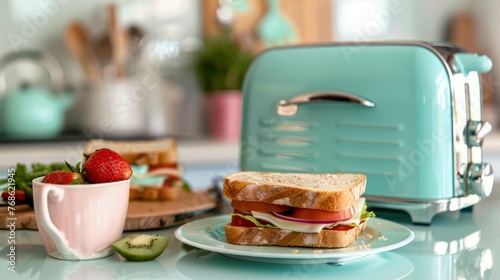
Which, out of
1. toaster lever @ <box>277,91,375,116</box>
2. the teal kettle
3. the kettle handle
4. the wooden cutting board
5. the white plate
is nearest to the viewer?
the white plate

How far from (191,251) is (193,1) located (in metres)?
2.20

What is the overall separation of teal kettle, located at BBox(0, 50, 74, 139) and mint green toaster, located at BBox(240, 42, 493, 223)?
4.94 feet

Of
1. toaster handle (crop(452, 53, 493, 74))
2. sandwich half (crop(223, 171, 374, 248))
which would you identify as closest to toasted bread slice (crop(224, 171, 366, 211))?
sandwich half (crop(223, 171, 374, 248))

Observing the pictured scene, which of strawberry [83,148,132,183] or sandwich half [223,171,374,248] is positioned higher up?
strawberry [83,148,132,183]

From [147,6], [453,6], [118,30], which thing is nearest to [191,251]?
[118,30]

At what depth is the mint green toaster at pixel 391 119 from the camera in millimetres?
1106

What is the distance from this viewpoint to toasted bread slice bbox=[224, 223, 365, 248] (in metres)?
0.84

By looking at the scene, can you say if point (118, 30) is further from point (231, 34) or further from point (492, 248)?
point (492, 248)

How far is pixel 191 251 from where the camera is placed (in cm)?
90

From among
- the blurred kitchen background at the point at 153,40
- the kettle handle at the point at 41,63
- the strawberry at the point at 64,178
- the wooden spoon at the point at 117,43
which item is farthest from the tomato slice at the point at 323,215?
the kettle handle at the point at 41,63

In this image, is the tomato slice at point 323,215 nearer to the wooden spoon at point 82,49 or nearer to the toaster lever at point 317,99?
the toaster lever at point 317,99

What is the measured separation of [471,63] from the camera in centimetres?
114

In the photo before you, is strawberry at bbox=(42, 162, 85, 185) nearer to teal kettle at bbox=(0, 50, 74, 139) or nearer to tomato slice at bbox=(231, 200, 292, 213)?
tomato slice at bbox=(231, 200, 292, 213)

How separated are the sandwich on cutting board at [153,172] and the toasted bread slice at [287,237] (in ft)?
1.35
